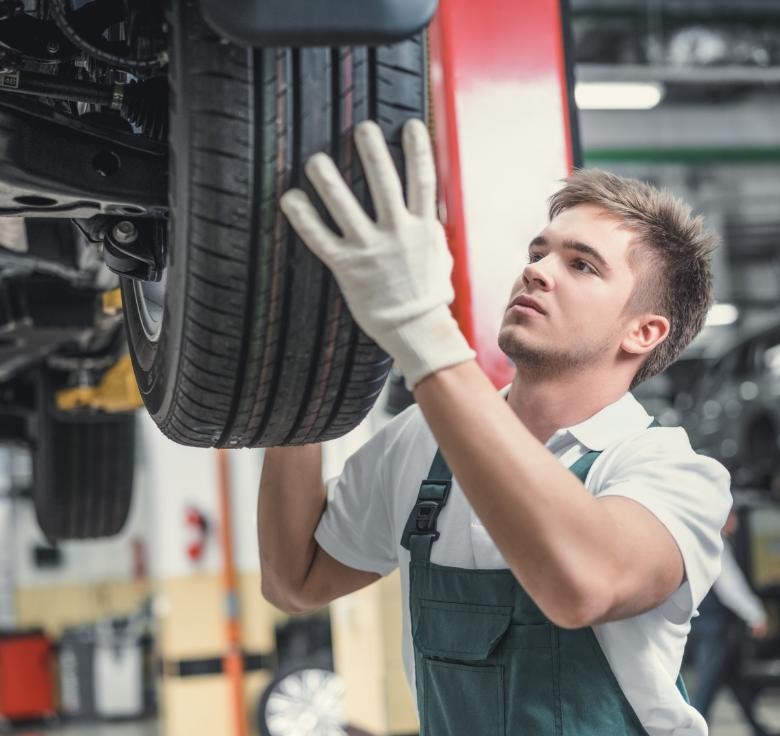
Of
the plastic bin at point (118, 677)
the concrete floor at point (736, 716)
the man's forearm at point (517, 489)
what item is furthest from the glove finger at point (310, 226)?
the plastic bin at point (118, 677)

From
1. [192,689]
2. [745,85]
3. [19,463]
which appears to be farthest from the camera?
[19,463]

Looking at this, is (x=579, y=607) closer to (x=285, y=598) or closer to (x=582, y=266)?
(x=582, y=266)

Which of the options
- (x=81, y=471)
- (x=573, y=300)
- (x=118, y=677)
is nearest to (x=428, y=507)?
(x=573, y=300)

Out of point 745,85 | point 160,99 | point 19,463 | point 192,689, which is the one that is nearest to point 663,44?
point 745,85

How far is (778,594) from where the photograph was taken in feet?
33.4

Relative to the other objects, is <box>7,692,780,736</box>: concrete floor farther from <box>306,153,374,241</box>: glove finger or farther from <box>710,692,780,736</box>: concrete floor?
<box>306,153,374,241</box>: glove finger

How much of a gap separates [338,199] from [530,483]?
1.08ft

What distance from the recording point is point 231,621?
7195 mm

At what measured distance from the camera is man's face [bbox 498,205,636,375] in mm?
1443

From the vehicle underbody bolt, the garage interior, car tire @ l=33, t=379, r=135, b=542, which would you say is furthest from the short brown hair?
car tire @ l=33, t=379, r=135, b=542

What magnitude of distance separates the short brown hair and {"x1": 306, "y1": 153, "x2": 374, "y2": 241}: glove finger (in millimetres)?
484

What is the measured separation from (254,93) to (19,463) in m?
15.3

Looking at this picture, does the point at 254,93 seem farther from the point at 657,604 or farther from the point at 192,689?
the point at 192,689

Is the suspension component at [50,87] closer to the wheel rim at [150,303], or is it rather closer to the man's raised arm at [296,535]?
the wheel rim at [150,303]
